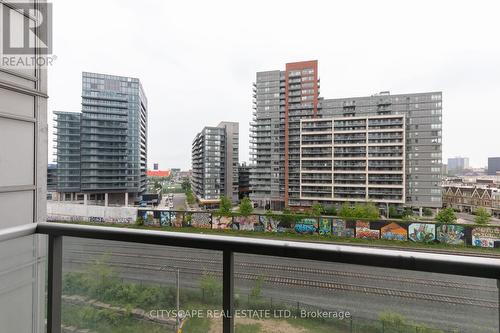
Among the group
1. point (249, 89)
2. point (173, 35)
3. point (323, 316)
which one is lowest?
point (323, 316)

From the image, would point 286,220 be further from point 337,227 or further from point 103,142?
point 103,142

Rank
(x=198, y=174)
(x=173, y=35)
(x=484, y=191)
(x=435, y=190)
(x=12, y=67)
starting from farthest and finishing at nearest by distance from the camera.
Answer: (x=198, y=174), (x=435, y=190), (x=484, y=191), (x=173, y=35), (x=12, y=67)

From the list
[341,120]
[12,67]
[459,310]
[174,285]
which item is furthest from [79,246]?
[341,120]

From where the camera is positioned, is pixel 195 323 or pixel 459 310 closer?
pixel 459 310

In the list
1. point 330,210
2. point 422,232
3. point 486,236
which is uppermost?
point 486,236

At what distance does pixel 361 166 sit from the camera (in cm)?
1312

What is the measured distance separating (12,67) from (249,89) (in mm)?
16351

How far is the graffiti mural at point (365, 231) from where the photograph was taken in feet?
19.4

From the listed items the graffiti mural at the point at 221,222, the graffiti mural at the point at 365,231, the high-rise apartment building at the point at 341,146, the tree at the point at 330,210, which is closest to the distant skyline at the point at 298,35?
the graffiti mural at the point at 365,231

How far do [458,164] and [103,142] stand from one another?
991 cm

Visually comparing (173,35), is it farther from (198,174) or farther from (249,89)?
(198,174)

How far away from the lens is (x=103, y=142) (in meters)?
7.77

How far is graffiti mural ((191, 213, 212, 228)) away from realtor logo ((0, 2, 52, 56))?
15.5 feet

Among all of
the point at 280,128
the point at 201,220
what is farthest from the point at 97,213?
the point at 280,128
